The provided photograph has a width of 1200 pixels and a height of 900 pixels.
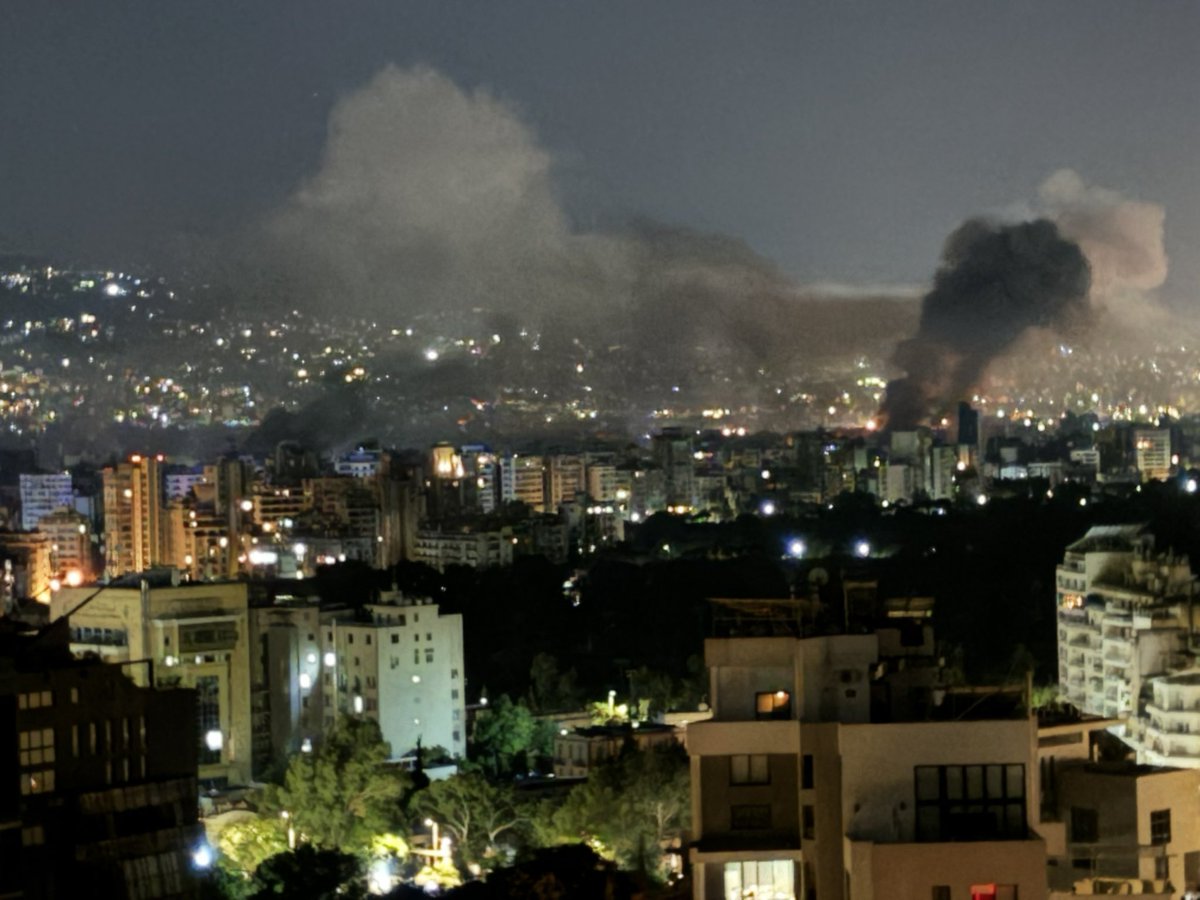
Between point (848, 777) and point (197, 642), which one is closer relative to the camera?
point (848, 777)

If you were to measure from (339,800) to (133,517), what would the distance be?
1918cm

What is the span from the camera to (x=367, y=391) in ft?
139

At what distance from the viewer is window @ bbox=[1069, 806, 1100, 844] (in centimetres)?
482

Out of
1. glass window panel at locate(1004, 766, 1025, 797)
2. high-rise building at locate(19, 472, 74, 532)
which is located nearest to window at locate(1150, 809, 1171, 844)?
glass window panel at locate(1004, 766, 1025, 797)

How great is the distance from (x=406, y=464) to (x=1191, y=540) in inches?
573

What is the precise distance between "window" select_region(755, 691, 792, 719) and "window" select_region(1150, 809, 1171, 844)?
1.07 metres

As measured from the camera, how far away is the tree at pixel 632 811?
376 inches

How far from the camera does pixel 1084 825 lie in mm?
4844

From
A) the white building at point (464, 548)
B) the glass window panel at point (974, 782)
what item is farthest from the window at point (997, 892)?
the white building at point (464, 548)

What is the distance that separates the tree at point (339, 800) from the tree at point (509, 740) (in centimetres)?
263

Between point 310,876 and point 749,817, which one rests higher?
point 749,817

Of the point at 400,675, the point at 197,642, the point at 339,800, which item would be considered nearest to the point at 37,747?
the point at 339,800

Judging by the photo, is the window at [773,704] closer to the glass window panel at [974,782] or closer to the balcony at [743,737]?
the balcony at [743,737]

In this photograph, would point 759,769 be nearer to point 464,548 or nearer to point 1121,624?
point 1121,624
